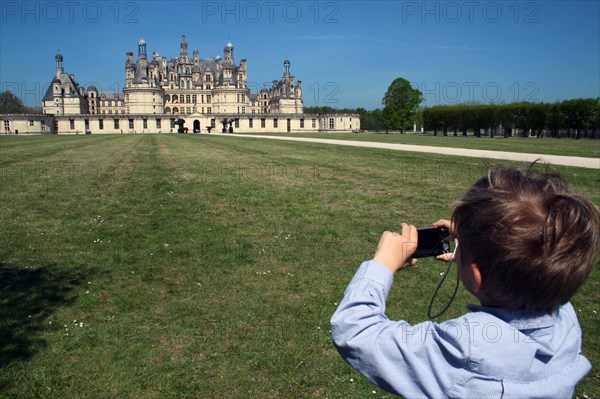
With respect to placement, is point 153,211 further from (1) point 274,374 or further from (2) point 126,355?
(1) point 274,374

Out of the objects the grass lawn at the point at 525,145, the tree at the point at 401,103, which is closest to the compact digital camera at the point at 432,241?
the grass lawn at the point at 525,145

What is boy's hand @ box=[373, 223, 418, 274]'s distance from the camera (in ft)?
5.08

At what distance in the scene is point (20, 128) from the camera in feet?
285

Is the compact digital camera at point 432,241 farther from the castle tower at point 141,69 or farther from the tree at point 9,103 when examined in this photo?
the tree at point 9,103

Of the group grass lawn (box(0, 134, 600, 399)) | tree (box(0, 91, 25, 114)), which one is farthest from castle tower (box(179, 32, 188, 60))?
grass lawn (box(0, 134, 600, 399))

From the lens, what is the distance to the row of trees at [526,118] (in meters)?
57.7

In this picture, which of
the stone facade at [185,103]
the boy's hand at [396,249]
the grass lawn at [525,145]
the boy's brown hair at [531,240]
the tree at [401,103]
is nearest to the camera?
the boy's brown hair at [531,240]

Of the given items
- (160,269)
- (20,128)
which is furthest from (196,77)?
(160,269)

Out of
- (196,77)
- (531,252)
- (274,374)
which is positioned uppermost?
(196,77)

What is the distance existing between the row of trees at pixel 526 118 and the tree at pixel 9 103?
9684 cm

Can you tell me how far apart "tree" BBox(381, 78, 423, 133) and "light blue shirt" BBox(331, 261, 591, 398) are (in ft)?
268

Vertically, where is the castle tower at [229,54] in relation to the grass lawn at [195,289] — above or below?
above

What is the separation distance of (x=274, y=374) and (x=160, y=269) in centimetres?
268

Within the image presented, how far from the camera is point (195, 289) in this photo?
197 inches
